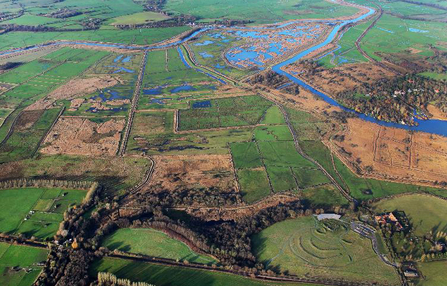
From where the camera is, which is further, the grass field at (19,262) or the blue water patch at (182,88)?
the blue water patch at (182,88)

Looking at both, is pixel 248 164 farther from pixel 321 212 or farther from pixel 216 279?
pixel 216 279

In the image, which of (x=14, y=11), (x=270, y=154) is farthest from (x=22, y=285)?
(x=14, y=11)

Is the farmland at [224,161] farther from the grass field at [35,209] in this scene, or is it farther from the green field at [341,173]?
the green field at [341,173]

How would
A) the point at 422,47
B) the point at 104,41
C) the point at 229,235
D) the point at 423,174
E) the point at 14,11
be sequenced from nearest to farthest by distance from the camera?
A: the point at 229,235 < the point at 423,174 < the point at 422,47 < the point at 104,41 < the point at 14,11

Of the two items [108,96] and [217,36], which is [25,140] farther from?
[217,36]

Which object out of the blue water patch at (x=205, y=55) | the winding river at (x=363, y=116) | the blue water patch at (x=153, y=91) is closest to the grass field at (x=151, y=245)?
the blue water patch at (x=153, y=91)
